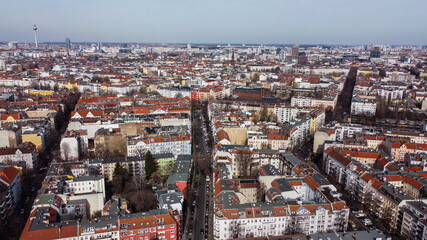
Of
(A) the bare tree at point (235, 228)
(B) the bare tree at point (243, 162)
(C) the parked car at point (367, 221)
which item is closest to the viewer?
(A) the bare tree at point (235, 228)

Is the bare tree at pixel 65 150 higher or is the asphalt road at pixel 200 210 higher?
the bare tree at pixel 65 150

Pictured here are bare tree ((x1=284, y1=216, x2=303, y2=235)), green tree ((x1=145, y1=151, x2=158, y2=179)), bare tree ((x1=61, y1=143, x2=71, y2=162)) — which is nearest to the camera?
bare tree ((x1=284, y1=216, x2=303, y2=235))

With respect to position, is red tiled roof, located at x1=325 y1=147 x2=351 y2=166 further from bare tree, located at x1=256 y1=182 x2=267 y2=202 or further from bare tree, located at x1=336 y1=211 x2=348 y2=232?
bare tree, located at x1=256 y1=182 x2=267 y2=202

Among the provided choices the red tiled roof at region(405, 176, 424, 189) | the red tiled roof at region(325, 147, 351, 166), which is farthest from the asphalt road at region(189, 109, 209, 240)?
the red tiled roof at region(405, 176, 424, 189)

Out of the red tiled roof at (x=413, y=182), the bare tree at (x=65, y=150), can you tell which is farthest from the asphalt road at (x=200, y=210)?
the red tiled roof at (x=413, y=182)

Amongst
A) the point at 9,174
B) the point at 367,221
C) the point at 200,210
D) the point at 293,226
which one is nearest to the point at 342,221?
the point at 367,221

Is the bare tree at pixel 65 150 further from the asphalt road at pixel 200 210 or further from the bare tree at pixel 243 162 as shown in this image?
the bare tree at pixel 243 162

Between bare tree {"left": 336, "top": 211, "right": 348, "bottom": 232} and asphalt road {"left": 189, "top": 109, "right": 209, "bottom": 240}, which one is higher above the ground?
bare tree {"left": 336, "top": 211, "right": 348, "bottom": 232}

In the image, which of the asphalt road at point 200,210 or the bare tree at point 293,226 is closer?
the bare tree at point 293,226

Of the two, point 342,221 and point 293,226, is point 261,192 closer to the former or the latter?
point 293,226
